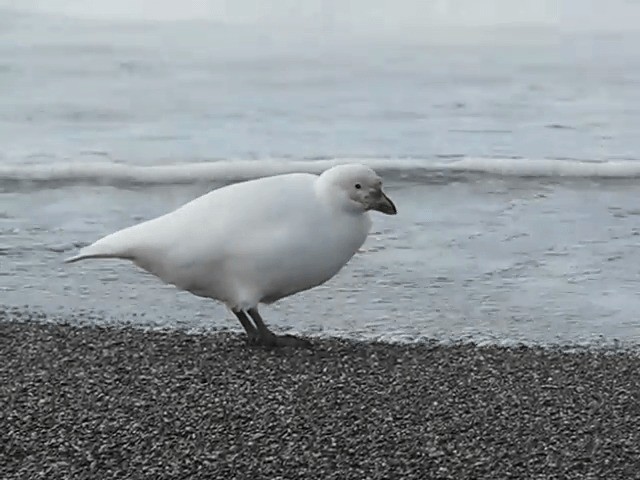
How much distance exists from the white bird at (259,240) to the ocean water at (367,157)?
20.1 inches

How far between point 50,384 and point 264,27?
1050 cm

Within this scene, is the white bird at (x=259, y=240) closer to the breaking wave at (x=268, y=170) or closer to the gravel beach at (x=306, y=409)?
the gravel beach at (x=306, y=409)

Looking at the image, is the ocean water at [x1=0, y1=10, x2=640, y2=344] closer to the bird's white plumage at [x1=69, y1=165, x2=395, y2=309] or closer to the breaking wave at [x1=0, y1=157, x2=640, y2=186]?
the breaking wave at [x1=0, y1=157, x2=640, y2=186]

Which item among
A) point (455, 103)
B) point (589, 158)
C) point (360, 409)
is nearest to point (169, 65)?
point (455, 103)

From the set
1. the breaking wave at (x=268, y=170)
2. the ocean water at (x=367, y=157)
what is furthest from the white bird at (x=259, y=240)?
the breaking wave at (x=268, y=170)

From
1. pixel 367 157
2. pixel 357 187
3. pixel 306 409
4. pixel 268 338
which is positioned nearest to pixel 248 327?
pixel 268 338

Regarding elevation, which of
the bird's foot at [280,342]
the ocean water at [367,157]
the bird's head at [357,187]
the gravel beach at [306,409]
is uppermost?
the bird's head at [357,187]

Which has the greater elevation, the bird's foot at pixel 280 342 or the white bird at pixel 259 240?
the white bird at pixel 259 240

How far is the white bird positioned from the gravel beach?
0.70 ft

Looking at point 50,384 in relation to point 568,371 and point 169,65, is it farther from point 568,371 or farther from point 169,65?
point 169,65

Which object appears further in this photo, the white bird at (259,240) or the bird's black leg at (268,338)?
the bird's black leg at (268,338)

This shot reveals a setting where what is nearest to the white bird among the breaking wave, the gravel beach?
the gravel beach

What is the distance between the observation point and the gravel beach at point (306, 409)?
329cm

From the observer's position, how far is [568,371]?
4211 millimetres
